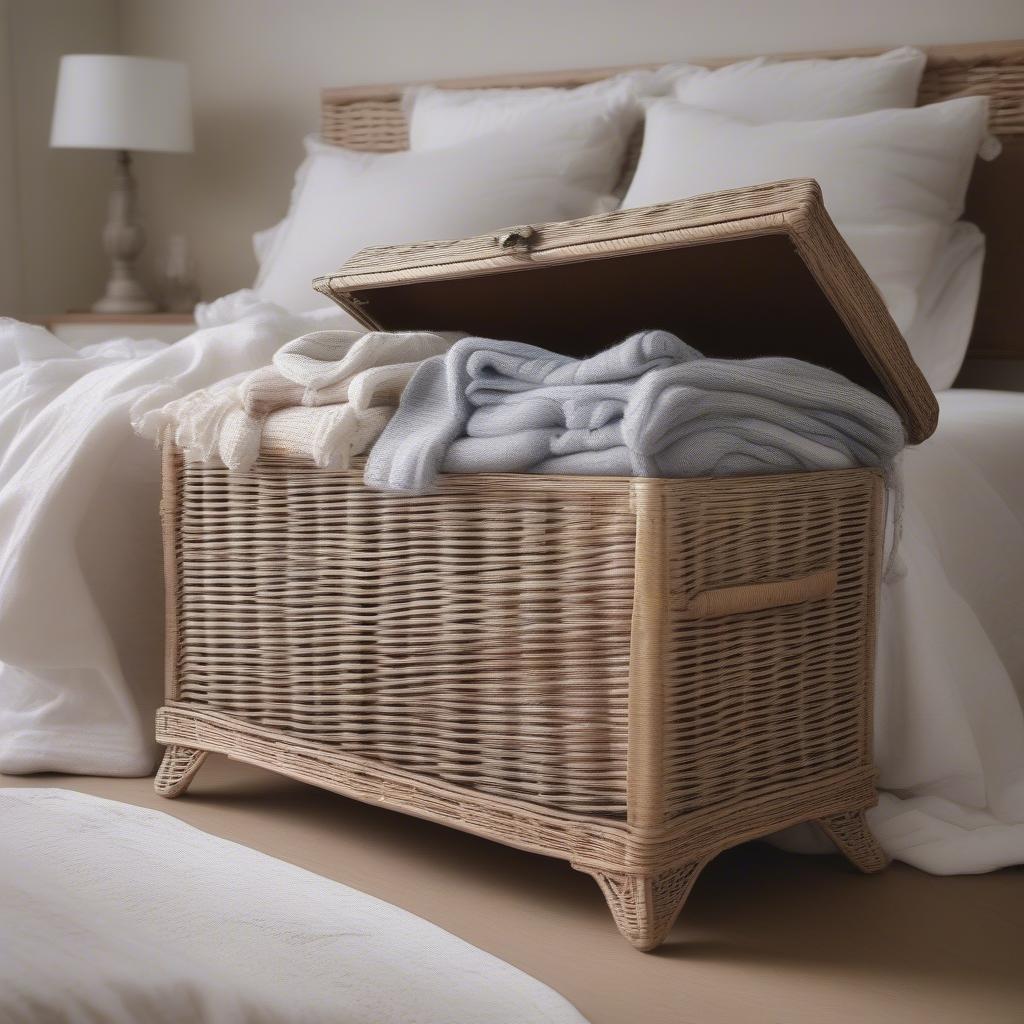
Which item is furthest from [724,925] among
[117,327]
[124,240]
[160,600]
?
[124,240]

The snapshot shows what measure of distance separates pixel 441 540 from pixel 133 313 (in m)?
2.49

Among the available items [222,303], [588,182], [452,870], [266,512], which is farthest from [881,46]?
[452,870]

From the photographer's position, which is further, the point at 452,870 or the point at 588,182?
the point at 588,182

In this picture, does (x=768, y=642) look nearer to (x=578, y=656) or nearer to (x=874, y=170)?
(x=578, y=656)

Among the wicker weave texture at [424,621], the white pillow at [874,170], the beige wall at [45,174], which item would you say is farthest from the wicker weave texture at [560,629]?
the beige wall at [45,174]

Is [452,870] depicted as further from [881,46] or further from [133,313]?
[133,313]

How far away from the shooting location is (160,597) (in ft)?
6.21

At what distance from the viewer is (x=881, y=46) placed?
8.77ft

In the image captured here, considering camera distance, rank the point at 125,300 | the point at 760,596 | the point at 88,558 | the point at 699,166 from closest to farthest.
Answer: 1. the point at 760,596
2. the point at 88,558
3. the point at 699,166
4. the point at 125,300

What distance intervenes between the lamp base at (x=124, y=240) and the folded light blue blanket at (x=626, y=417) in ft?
8.25

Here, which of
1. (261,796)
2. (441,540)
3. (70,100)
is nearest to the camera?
(441,540)

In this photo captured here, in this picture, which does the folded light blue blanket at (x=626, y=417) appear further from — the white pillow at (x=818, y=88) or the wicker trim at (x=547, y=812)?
the white pillow at (x=818, y=88)

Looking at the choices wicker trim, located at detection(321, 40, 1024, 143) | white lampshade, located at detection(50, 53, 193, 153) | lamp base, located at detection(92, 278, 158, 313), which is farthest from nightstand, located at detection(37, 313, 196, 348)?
wicker trim, located at detection(321, 40, 1024, 143)

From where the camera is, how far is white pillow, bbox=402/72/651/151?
106 inches
